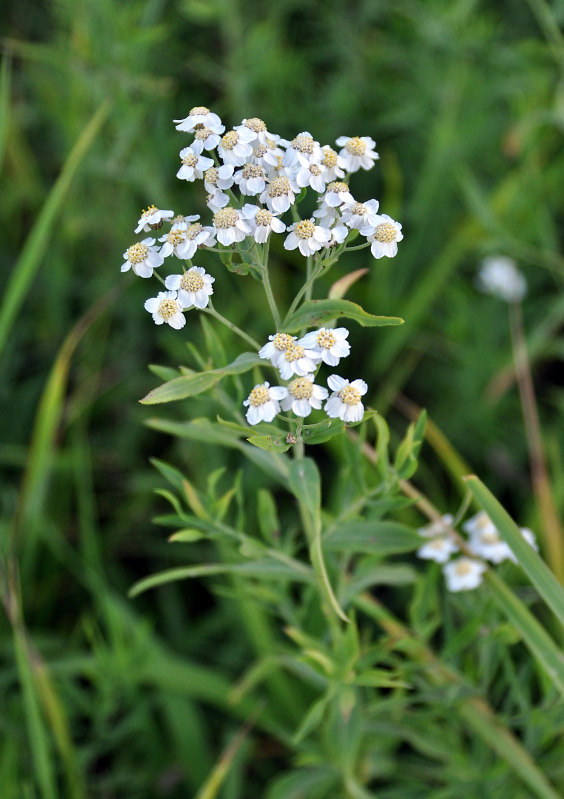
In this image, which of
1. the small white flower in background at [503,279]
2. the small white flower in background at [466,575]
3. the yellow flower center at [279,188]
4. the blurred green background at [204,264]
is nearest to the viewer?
the yellow flower center at [279,188]

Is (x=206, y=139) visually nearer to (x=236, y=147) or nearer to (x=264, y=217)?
(x=236, y=147)

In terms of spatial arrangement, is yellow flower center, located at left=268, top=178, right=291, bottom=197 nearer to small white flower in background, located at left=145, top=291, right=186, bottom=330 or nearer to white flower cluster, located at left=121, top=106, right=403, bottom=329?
white flower cluster, located at left=121, top=106, right=403, bottom=329

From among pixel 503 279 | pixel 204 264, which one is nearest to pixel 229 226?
pixel 204 264

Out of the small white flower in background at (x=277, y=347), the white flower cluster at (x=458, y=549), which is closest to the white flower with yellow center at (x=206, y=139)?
the small white flower in background at (x=277, y=347)

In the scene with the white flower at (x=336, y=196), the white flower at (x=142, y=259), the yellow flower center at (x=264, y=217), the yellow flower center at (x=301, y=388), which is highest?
the white flower at (x=336, y=196)

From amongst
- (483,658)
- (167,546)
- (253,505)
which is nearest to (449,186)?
(253,505)

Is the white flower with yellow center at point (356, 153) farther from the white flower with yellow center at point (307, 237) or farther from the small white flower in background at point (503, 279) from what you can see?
the small white flower in background at point (503, 279)
